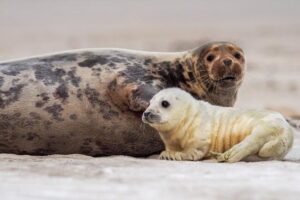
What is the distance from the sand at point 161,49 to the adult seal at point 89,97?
0.24m

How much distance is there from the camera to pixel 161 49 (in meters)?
16.9

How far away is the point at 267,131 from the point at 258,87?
736cm

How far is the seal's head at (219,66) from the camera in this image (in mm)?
6223

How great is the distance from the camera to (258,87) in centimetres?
1291

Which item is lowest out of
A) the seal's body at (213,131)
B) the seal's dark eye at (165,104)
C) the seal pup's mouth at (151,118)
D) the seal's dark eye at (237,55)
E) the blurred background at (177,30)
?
the blurred background at (177,30)

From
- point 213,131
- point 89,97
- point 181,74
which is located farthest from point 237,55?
point 89,97

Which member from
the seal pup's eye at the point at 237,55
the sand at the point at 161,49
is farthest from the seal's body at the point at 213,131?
the seal pup's eye at the point at 237,55

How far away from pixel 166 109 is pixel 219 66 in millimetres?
689

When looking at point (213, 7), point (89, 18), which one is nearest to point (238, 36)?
point (89, 18)

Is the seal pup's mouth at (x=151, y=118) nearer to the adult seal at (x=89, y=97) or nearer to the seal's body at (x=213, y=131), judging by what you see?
the seal's body at (x=213, y=131)

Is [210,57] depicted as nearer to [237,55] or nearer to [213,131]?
Answer: [237,55]

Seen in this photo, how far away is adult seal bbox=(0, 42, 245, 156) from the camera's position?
20.2 feet

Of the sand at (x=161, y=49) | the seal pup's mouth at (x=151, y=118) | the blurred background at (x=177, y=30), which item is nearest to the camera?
the sand at (x=161, y=49)

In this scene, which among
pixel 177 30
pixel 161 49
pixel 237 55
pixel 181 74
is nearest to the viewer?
pixel 237 55
